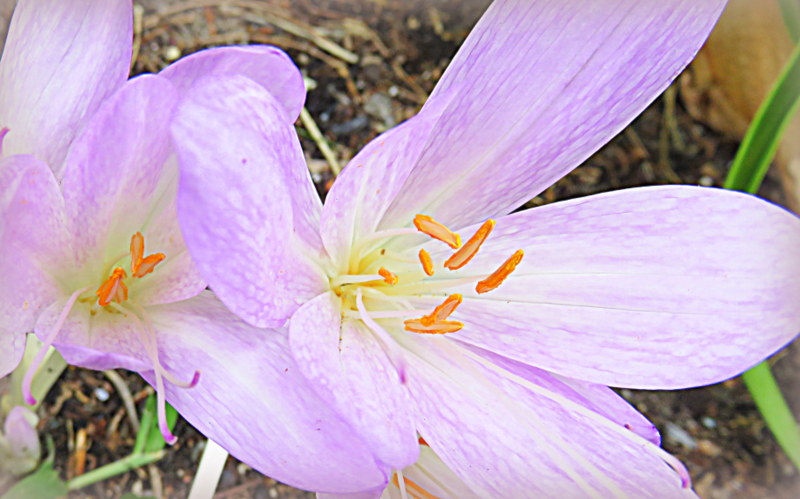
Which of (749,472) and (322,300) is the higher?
(322,300)

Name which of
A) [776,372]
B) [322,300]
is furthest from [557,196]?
[322,300]

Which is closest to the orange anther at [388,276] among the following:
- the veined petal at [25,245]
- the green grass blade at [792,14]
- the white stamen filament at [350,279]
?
the white stamen filament at [350,279]

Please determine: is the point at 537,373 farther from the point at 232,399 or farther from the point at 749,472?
the point at 749,472

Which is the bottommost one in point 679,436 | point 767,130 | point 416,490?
point 679,436

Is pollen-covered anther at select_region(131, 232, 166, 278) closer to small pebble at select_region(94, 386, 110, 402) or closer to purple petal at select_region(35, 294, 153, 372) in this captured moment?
purple petal at select_region(35, 294, 153, 372)

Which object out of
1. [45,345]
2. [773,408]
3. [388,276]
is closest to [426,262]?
[388,276]

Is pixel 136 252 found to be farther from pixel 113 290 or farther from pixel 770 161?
pixel 770 161
